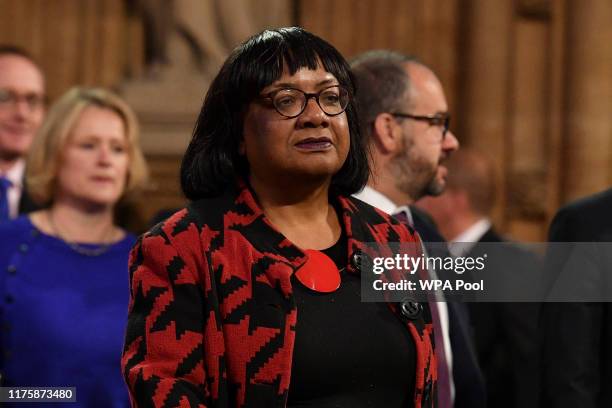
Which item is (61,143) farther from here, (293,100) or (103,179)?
(293,100)

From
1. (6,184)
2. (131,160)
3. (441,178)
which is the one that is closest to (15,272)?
(131,160)

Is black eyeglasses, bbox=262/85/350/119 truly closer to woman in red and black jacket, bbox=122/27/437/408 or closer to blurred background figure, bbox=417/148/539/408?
woman in red and black jacket, bbox=122/27/437/408

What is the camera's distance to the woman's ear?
333 cm

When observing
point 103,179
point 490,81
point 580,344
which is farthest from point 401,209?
point 490,81

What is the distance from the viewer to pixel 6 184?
4.48 m

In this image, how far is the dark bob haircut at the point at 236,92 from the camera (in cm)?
215

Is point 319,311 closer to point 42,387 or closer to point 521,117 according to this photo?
point 42,387

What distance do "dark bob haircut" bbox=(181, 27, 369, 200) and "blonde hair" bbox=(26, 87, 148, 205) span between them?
1816mm

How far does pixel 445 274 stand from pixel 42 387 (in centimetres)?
129

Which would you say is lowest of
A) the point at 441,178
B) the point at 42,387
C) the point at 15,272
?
the point at 42,387

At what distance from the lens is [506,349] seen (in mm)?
4500

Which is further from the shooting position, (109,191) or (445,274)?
(109,191)

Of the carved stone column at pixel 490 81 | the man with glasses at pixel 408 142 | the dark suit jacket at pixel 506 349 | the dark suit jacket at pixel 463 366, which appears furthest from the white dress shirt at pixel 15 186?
the carved stone column at pixel 490 81

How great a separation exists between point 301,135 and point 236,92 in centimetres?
16
